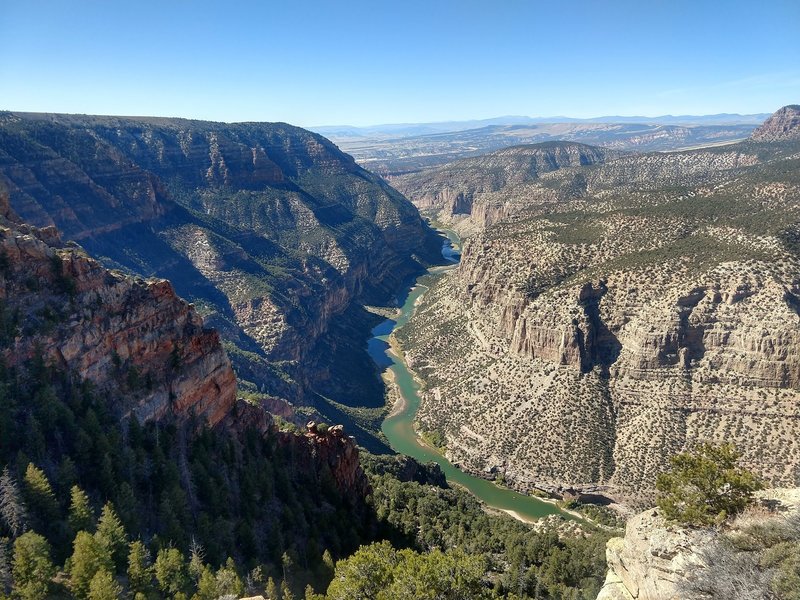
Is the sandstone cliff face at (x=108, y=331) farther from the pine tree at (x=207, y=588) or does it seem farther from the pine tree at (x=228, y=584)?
the pine tree at (x=207, y=588)

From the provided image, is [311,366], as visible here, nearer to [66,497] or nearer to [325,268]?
[325,268]

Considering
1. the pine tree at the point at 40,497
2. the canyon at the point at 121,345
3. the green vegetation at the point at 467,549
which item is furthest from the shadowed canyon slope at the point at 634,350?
the pine tree at the point at 40,497

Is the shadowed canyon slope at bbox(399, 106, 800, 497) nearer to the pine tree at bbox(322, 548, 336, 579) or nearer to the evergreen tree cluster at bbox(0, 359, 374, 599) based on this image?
the evergreen tree cluster at bbox(0, 359, 374, 599)

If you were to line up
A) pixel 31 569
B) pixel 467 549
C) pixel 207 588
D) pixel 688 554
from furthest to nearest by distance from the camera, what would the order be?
pixel 467 549
pixel 207 588
pixel 31 569
pixel 688 554

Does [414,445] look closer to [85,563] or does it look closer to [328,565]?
[328,565]

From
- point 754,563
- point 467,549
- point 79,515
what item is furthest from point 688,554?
point 79,515
